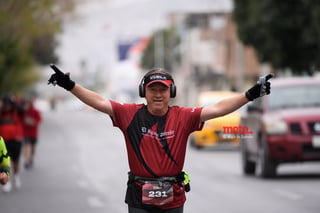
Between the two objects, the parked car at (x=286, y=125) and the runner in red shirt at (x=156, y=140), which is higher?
the parked car at (x=286, y=125)

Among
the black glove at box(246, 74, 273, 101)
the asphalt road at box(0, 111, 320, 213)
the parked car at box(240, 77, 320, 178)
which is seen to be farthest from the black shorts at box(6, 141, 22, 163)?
the black glove at box(246, 74, 273, 101)

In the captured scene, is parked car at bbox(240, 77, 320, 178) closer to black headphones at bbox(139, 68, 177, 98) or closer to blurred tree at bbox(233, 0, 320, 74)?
black headphones at bbox(139, 68, 177, 98)

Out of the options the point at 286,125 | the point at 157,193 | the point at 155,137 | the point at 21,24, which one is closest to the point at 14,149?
the point at 286,125

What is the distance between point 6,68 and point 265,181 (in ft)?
137

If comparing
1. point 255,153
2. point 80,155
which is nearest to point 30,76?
point 80,155

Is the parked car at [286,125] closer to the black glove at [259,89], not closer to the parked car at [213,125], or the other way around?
the parked car at [213,125]

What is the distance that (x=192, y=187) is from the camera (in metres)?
20.8

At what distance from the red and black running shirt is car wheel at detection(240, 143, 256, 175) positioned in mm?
14373

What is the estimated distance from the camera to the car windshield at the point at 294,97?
824 inches

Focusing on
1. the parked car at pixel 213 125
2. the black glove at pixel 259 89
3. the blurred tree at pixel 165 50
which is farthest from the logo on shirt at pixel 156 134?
the blurred tree at pixel 165 50

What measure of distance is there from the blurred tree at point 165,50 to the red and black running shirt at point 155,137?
12573 cm

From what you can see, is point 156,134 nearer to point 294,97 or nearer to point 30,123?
point 294,97

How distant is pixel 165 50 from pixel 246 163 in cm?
11673

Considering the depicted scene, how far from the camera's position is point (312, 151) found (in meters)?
19.9
